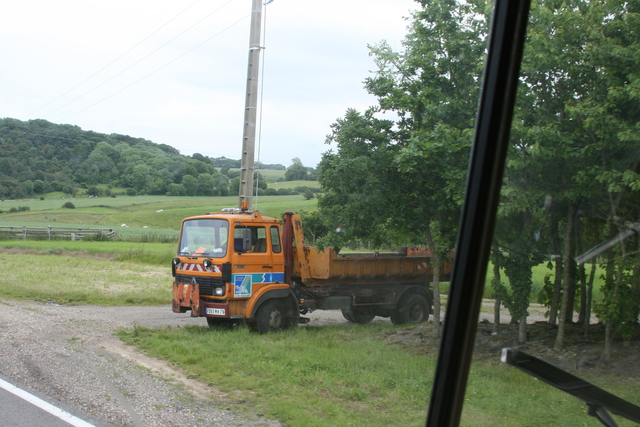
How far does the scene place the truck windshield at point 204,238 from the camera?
37.2 feet

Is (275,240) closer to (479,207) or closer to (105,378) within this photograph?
(105,378)

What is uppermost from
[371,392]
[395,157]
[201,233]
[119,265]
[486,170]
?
[395,157]

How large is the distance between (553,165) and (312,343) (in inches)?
322

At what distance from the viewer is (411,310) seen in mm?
14188

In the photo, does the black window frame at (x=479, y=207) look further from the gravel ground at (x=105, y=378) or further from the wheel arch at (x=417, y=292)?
the wheel arch at (x=417, y=292)

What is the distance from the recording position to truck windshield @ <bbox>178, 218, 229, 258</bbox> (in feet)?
37.2

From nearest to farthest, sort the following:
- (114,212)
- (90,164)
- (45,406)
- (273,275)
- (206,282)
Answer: (45,406) < (206,282) < (273,275) < (90,164) < (114,212)

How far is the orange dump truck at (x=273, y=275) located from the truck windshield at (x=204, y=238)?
20mm

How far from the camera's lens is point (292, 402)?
6414 millimetres

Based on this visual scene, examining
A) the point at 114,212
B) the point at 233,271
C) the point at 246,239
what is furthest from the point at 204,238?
the point at 114,212

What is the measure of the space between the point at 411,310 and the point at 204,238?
5.57m

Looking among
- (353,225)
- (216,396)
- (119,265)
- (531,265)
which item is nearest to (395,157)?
(353,225)

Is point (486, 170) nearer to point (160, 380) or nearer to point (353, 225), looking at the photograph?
point (160, 380)

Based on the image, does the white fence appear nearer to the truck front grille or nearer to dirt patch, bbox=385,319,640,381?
the truck front grille
